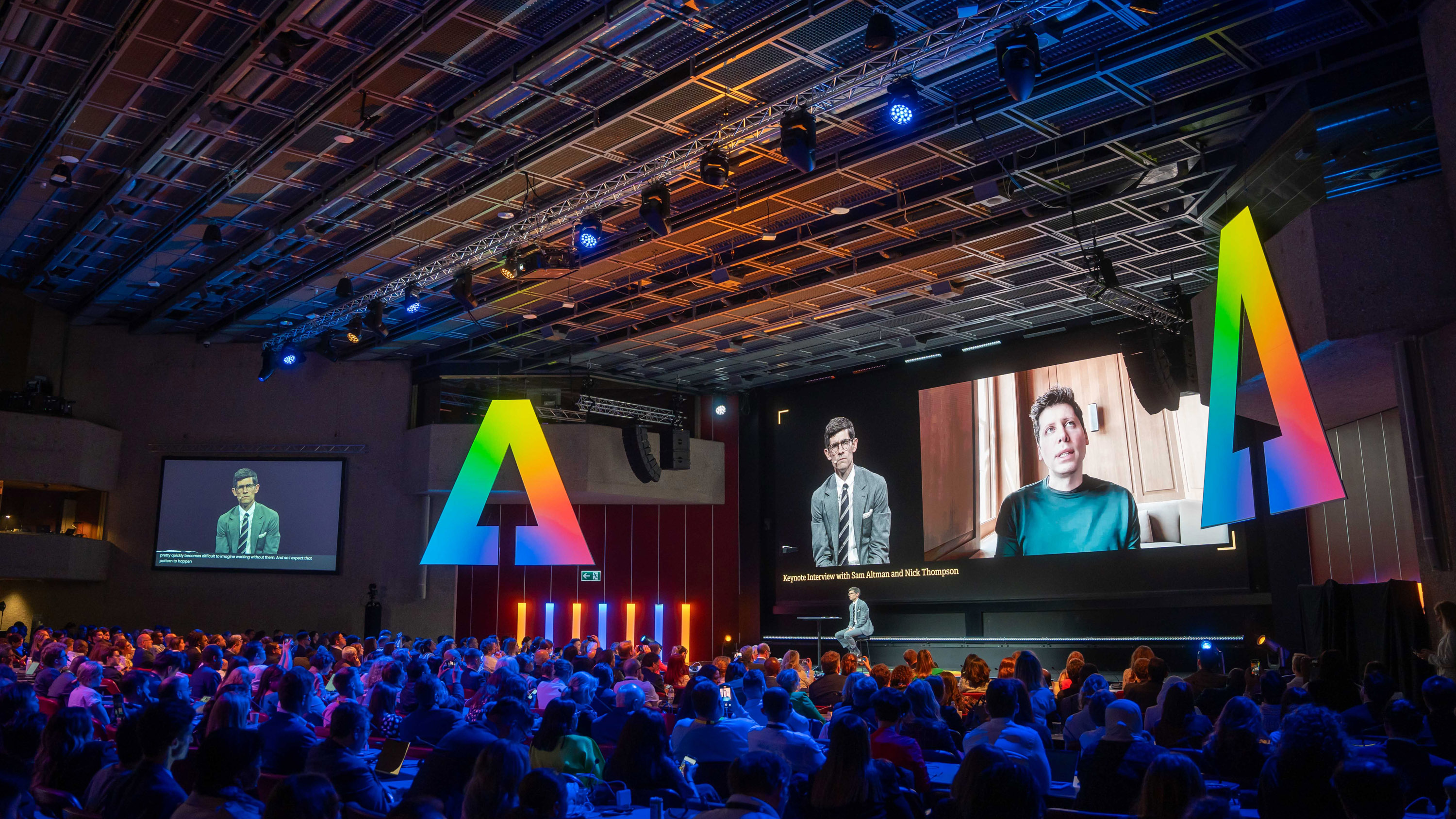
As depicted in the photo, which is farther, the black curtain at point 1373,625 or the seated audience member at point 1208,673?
the black curtain at point 1373,625

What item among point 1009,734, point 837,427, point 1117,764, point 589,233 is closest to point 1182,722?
point 1009,734

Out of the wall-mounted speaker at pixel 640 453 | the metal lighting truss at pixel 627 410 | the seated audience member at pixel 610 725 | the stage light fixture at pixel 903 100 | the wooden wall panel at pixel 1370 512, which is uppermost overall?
the stage light fixture at pixel 903 100

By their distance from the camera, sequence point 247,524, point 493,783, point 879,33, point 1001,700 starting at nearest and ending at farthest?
point 493,783 < point 1001,700 < point 879,33 < point 247,524

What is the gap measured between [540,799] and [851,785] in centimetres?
130

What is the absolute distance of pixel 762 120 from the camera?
9.32 m

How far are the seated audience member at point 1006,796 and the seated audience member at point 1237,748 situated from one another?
8.09 ft

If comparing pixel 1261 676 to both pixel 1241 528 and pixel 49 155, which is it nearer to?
pixel 1241 528

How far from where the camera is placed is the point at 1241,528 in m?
13.8

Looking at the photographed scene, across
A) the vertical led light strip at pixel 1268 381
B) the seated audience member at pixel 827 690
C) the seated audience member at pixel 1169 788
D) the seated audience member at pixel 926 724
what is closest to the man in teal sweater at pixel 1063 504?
the vertical led light strip at pixel 1268 381

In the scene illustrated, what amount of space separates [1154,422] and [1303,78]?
6765 millimetres

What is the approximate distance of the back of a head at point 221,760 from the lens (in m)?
Answer: 3.29

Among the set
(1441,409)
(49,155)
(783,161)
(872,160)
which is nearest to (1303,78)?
(1441,409)

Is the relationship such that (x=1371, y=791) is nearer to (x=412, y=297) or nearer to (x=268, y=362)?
(x=412, y=297)

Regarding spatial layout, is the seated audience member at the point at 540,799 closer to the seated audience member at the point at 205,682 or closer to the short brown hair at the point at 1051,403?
the seated audience member at the point at 205,682
